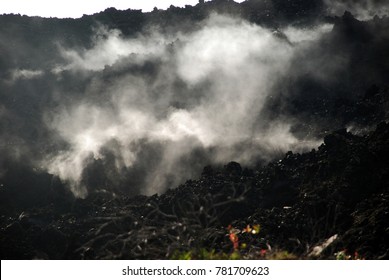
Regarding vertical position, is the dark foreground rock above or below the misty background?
below

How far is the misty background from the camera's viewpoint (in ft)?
112

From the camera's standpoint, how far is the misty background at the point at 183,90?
3425 cm

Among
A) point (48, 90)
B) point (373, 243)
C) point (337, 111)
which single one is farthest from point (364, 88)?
point (48, 90)

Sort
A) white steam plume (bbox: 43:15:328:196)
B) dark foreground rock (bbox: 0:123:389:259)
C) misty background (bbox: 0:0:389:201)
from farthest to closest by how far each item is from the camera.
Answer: white steam plume (bbox: 43:15:328:196) < misty background (bbox: 0:0:389:201) < dark foreground rock (bbox: 0:123:389:259)

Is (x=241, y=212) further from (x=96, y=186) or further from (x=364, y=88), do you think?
(x=364, y=88)

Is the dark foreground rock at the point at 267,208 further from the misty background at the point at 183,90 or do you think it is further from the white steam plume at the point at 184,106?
the white steam plume at the point at 184,106

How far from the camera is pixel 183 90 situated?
45.2 metres

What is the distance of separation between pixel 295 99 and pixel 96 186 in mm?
16692

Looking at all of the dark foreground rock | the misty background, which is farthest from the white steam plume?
the dark foreground rock

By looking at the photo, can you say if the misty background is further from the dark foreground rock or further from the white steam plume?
the dark foreground rock

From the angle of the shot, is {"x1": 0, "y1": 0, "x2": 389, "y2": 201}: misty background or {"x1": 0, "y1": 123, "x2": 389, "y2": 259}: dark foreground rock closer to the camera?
{"x1": 0, "y1": 123, "x2": 389, "y2": 259}: dark foreground rock

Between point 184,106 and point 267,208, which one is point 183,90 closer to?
point 184,106

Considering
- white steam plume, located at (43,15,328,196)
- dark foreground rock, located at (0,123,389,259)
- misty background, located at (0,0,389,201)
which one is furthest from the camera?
white steam plume, located at (43,15,328,196)

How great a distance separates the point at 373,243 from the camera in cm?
1419
